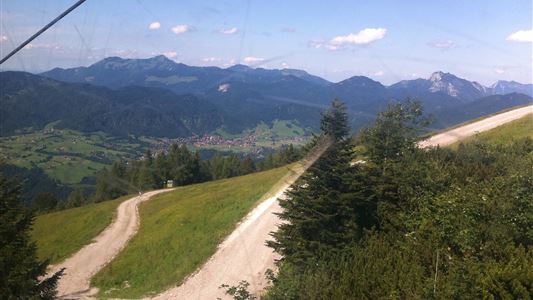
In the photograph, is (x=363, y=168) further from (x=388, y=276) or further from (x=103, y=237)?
(x=103, y=237)

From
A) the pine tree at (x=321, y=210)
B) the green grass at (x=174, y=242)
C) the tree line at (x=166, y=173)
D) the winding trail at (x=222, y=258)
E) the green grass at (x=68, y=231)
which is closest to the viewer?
the pine tree at (x=321, y=210)

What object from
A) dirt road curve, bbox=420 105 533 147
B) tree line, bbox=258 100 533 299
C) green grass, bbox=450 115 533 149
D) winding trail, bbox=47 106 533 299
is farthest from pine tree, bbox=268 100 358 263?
dirt road curve, bbox=420 105 533 147

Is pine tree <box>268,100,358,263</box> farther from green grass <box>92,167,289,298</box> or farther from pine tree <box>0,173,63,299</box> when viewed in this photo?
pine tree <box>0,173,63,299</box>

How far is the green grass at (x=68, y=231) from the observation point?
4074cm

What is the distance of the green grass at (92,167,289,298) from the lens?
91.8ft

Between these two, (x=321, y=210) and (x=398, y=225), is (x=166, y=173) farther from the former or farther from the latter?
(x=398, y=225)

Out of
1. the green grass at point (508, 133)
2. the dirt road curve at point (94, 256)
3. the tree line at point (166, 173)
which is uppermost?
the green grass at point (508, 133)

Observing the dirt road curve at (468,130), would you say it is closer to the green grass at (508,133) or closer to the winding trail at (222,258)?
the green grass at (508,133)

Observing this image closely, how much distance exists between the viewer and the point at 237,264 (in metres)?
26.9

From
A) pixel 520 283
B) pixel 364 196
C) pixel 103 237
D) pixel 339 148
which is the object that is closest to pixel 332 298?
pixel 520 283

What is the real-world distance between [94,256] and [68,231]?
14552 millimetres

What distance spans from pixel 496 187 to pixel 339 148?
9.02 meters

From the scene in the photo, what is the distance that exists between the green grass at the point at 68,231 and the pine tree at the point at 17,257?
17.2 meters

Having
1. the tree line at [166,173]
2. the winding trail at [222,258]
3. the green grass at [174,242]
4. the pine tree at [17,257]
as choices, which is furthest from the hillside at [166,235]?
the tree line at [166,173]
